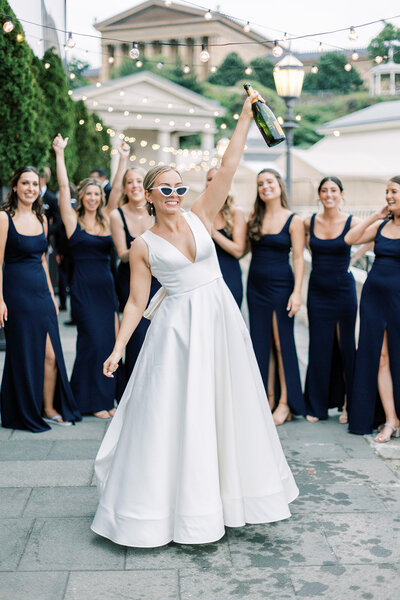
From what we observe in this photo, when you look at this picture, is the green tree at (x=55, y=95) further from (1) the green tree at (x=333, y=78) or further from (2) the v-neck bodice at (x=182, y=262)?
(1) the green tree at (x=333, y=78)

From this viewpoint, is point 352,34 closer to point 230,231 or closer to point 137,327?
point 230,231

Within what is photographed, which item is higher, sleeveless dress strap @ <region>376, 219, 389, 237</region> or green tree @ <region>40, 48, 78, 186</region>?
green tree @ <region>40, 48, 78, 186</region>

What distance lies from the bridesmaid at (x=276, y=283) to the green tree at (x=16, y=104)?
158 inches

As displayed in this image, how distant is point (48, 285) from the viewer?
19.8ft

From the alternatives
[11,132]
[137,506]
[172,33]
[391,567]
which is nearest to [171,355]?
[137,506]

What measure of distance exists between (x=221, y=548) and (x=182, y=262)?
1.41m

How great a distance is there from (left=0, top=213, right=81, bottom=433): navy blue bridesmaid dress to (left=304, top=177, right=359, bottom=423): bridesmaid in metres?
2.14

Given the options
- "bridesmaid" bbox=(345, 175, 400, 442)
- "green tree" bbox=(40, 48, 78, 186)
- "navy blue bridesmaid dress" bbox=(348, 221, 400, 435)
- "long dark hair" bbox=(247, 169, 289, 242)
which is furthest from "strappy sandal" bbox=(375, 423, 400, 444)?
"green tree" bbox=(40, 48, 78, 186)

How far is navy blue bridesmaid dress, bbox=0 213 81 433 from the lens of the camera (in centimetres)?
579

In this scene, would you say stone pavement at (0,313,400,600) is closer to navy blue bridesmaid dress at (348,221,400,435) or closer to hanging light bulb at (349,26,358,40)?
navy blue bridesmaid dress at (348,221,400,435)

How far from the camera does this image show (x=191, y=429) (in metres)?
3.62

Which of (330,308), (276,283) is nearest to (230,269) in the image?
(276,283)

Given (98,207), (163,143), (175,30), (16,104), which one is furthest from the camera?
(175,30)

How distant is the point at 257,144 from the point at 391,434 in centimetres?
5575
